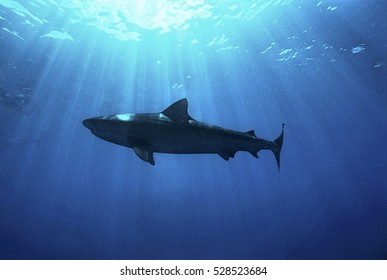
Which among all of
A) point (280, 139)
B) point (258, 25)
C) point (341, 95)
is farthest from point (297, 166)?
point (280, 139)

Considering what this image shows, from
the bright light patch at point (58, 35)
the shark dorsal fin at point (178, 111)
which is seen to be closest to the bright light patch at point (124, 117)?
the shark dorsal fin at point (178, 111)

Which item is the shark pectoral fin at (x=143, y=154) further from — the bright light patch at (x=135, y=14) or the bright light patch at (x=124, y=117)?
the bright light patch at (x=135, y=14)

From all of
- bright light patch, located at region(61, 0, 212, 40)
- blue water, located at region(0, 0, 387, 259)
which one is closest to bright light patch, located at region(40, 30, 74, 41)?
blue water, located at region(0, 0, 387, 259)

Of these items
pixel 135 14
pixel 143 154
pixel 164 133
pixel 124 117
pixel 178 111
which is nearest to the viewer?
pixel 143 154

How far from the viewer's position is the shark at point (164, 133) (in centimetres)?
623

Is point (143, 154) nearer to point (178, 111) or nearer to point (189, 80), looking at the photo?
point (178, 111)

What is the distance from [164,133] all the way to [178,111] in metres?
0.70

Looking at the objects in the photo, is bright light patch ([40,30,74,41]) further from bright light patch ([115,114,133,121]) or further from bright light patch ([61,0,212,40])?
bright light patch ([115,114,133,121])

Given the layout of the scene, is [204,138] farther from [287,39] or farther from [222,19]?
[287,39]

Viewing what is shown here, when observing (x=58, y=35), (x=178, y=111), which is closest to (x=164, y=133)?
(x=178, y=111)

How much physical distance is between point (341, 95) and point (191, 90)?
18.7 m

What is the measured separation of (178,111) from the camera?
22.0ft

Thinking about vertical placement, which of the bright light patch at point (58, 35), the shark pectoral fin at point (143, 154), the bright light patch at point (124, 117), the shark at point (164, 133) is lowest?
the shark pectoral fin at point (143, 154)

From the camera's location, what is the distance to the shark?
6227 millimetres
